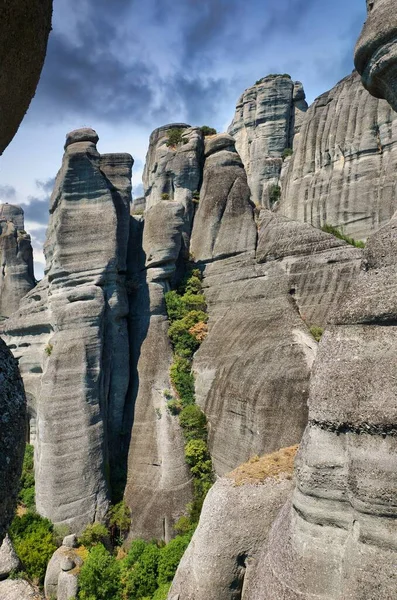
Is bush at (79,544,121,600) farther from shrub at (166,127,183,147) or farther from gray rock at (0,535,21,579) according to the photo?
shrub at (166,127,183,147)

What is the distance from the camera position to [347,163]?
21.8 metres

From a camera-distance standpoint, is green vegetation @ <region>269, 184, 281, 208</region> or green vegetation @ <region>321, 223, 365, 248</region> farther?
green vegetation @ <region>269, 184, 281, 208</region>

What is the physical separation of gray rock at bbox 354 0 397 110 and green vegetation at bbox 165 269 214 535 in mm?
15190

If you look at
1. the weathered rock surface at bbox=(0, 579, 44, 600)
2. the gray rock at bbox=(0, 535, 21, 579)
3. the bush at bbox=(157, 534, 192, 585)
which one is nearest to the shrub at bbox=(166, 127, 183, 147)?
the bush at bbox=(157, 534, 192, 585)

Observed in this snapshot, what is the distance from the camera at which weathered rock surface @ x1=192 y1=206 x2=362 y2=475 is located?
15898 millimetres

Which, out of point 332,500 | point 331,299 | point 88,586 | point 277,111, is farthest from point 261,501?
point 277,111

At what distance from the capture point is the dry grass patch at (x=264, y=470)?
10141 mm

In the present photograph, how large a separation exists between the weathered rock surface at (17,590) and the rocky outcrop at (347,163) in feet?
65.4

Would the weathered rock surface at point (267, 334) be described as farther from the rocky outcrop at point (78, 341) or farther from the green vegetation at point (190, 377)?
the rocky outcrop at point (78, 341)

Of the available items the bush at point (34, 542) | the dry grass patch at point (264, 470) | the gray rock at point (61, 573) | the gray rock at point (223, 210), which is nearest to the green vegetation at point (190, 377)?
the gray rock at point (223, 210)

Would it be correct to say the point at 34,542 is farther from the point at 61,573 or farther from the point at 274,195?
the point at 274,195

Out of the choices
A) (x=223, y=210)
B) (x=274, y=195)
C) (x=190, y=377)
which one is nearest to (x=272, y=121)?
(x=274, y=195)

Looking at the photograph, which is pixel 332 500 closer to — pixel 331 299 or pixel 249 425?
pixel 249 425

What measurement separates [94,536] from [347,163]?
862 inches
